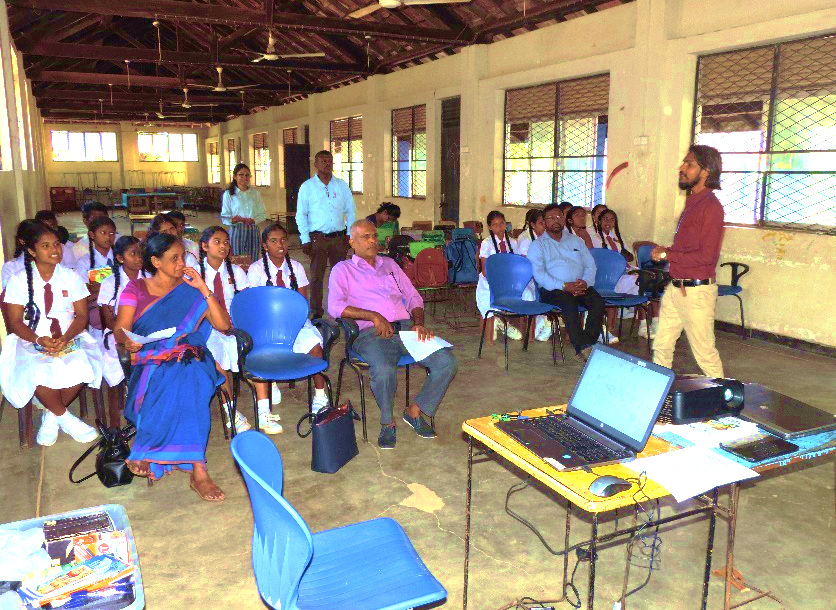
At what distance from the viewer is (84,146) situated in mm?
28250

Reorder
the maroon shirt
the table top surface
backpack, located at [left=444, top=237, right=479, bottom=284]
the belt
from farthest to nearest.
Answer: backpack, located at [left=444, top=237, right=479, bottom=284] < the belt < the maroon shirt < the table top surface

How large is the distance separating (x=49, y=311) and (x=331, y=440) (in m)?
1.95

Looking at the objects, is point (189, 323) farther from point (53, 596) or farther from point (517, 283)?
point (517, 283)

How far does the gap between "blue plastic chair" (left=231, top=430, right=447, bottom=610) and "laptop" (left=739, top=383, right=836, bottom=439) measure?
3.94 feet

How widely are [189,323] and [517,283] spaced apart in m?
3.10

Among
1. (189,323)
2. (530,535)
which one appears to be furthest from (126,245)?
(530,535)

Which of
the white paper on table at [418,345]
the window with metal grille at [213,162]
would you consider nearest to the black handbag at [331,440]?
the white paper on table at [418,345]

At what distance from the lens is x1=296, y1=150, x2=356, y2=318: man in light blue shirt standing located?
711 centimetres

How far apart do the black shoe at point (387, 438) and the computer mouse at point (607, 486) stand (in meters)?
2.27

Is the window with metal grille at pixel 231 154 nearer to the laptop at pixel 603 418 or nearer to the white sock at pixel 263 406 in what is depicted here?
the white sock at pixel 263 406

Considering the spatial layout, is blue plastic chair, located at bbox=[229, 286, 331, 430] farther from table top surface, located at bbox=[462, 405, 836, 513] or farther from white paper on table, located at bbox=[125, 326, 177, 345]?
table top surface, located at bbox=[462, 405, 836, 513]

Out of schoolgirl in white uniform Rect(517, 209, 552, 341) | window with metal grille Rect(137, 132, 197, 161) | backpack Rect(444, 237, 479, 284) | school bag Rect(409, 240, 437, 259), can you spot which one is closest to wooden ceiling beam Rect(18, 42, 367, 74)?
school bag Rect(409, 240, 437, 259)

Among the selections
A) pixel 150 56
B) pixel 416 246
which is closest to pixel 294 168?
pixel 150 56

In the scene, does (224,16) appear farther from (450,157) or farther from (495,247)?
(495,247)
